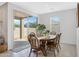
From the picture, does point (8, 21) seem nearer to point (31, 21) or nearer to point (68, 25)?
point (31, 21)

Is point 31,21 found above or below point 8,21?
above

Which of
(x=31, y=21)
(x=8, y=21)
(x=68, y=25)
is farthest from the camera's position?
(x=31, y=21)

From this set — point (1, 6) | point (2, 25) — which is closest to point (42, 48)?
point (2, 25)

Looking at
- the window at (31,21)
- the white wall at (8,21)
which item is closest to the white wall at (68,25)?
the window at (31,21)

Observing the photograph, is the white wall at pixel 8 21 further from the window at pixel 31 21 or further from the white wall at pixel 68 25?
the white wall at pixel 68 25

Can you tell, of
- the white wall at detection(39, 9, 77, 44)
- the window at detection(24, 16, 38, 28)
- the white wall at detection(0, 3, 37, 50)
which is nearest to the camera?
the white wall at detection(0, 3, 37, 50)

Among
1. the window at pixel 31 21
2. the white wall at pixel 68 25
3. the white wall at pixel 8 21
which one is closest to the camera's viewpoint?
the white wall at pixel 8 21

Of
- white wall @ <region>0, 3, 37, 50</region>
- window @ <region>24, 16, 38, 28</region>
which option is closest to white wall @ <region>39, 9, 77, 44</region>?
window @ <region>24, 16, 38, 28</region>

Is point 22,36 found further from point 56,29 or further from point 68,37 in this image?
point 68,37

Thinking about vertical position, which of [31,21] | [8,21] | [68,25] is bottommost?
[68,25]

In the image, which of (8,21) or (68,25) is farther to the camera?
(68,25)

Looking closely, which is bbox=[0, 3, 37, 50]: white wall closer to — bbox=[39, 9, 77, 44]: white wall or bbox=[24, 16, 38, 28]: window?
bbox=[24, 16, 38, 28]: window

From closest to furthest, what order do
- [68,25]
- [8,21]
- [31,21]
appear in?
[8,21] → [68,25] → [31,21]

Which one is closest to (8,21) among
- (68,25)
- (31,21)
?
(31,21)
